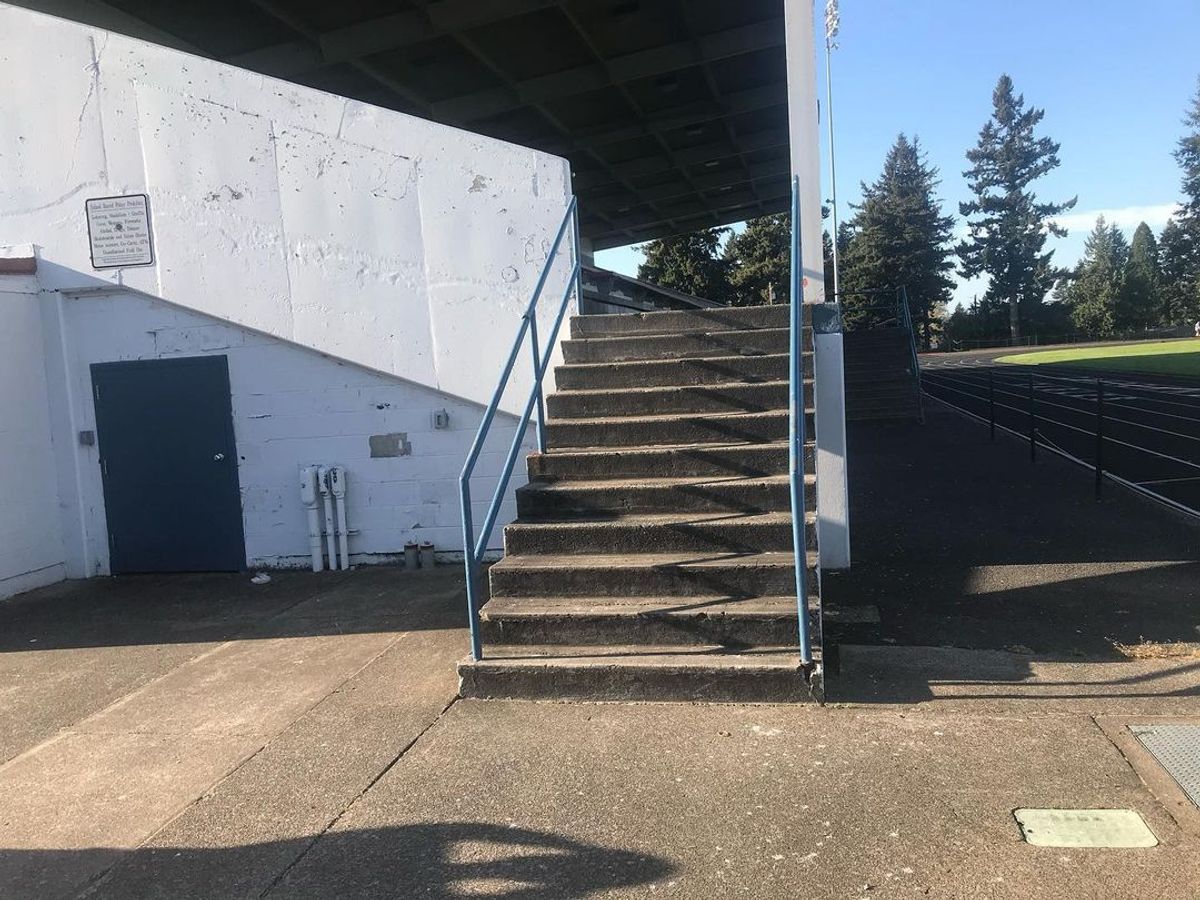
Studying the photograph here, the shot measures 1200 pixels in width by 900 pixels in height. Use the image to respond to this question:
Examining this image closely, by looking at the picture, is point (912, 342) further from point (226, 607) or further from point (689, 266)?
point (226, 607)

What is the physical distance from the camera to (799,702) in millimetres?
4707

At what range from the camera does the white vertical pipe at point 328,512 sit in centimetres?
827

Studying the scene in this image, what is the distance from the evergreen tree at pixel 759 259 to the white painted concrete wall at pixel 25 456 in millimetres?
26321

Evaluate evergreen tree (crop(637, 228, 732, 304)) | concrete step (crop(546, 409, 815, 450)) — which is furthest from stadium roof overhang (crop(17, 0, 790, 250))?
evergreen tree (crop(637, 228, 732, 304))

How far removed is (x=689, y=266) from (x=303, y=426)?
2592cm

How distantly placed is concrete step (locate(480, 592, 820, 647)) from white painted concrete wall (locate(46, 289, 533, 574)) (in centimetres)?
305

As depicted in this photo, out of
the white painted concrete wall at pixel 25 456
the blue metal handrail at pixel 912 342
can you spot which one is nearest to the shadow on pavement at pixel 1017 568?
the white painted concrete wall at pixel 25 456

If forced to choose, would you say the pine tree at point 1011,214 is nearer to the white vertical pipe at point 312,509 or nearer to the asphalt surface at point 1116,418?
the asphalt surface at point 1116,418

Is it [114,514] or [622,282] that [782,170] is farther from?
[114,514]

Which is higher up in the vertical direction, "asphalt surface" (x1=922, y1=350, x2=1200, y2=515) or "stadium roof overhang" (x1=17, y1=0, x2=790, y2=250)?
"stadium roof overhang" (x1=17, y1=0, x2=790, y2=250)

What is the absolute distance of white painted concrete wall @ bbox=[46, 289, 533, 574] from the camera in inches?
325

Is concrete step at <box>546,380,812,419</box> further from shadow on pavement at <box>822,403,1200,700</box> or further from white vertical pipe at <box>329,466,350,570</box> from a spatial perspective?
white vertical pipe at <box>329,466,350,570</box>

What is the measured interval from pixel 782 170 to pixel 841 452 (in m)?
16.9

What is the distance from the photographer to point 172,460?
846 centimetres
